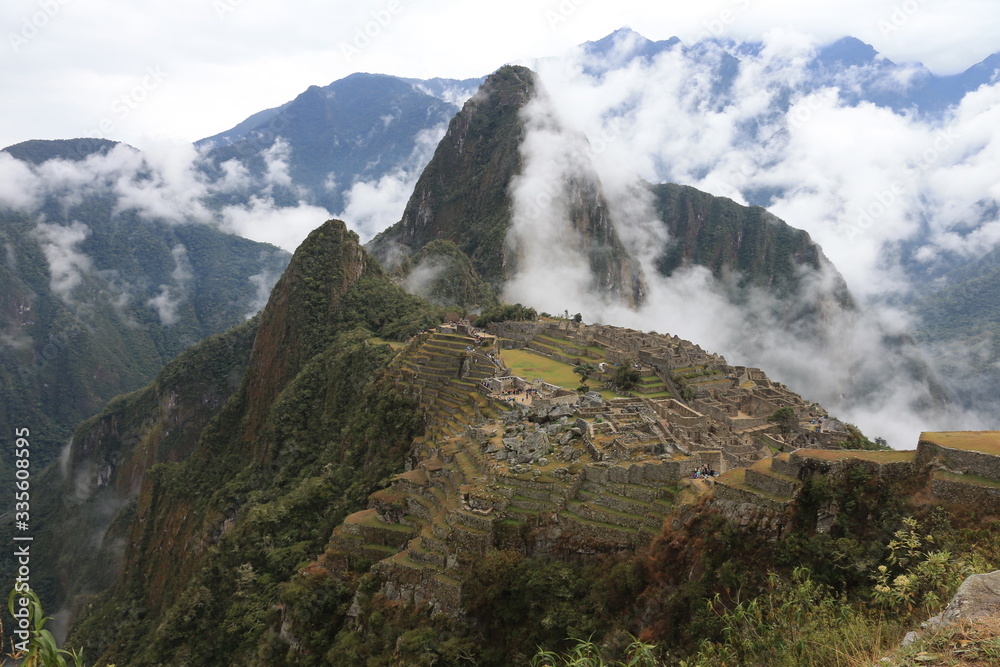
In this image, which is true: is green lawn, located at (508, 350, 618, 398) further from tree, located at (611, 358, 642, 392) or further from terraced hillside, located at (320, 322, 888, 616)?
terraced hillside, located at (320, 322, 888, 616)

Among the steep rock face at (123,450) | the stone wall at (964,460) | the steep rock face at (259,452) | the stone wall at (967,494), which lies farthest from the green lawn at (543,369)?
the steep rock face at (123,450)

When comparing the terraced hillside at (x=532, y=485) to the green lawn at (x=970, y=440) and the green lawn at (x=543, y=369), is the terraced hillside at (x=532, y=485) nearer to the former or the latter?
the green lawn at (x=970, y=440)

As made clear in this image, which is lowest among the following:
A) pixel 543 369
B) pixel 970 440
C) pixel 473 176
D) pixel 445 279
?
pixel 543 369

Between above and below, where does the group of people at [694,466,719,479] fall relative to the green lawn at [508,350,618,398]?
above

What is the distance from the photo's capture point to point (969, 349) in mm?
182875

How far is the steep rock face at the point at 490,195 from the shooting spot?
151 m

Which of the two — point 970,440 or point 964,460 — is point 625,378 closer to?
point 970,440

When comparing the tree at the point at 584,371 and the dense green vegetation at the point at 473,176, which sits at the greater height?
the dense green vegetation at the point at 473,176

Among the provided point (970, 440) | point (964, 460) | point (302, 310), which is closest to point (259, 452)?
point (302, 310)

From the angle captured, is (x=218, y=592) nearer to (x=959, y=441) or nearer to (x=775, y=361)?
(x=959, y=441)

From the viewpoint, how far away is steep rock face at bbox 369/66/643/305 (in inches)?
5955

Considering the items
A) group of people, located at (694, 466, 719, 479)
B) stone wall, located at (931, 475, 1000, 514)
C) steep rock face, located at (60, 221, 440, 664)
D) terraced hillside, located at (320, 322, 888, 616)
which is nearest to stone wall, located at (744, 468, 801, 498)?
terraced hillside, located at (320, 322, 888, 616)

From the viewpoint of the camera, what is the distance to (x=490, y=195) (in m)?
152

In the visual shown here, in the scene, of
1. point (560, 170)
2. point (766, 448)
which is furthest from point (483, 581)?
point (560, 170)
